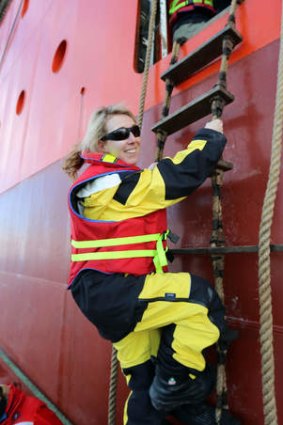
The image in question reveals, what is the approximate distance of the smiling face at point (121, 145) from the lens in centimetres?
133

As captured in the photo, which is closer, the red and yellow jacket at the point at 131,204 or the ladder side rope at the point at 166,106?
the red and yellow jacket at the point at 131,204

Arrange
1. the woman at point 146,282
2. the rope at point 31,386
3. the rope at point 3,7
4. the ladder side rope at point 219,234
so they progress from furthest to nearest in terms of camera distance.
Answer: the rope at point 3,7, the rope at point 31,386, the ladder side rope at point 219,234, the woman at point 146,282

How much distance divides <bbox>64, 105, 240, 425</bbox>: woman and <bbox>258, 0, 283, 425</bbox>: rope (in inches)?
5.9

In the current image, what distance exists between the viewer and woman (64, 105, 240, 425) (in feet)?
3.48

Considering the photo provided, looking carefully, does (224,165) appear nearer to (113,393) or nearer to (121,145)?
(121,145)

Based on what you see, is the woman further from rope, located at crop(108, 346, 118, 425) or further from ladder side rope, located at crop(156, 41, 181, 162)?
ladder side rope, located at crop(156, 41, 181, 162)

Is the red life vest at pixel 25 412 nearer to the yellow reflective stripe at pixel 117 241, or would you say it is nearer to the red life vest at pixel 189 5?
the yellow reflective stripe at pixel 117 241

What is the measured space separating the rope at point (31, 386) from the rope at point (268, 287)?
165 centimetres

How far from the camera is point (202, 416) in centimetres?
123

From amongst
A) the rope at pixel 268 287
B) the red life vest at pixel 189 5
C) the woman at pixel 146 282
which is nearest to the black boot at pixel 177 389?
the woman at pixel 146 282

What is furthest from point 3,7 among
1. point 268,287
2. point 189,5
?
point 268,287

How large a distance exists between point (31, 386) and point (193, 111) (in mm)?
2383

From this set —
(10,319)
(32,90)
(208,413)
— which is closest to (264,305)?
(208,413)

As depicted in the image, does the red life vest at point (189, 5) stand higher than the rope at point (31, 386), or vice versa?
the red life vest at point (189, 5)
